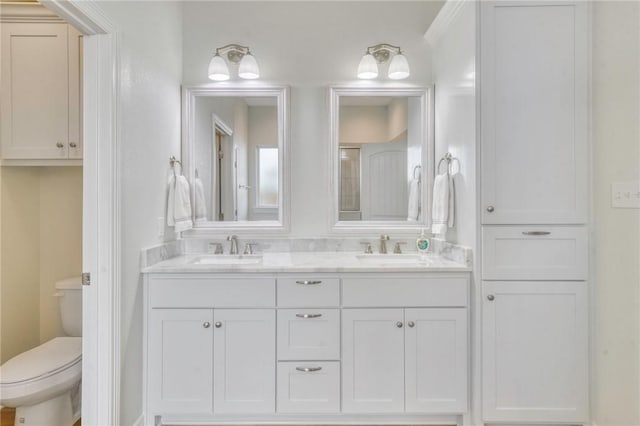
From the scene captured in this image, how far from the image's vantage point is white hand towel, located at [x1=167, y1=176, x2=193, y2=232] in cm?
210

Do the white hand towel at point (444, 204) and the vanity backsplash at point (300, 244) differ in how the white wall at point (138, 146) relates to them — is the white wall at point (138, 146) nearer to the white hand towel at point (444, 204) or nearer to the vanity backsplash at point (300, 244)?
the vanity backsplash at point (300, 244)

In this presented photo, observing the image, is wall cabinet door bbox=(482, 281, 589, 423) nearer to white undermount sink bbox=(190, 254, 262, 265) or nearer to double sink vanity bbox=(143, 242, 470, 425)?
double sink vanity bbox=(143, 242, 470, 425)

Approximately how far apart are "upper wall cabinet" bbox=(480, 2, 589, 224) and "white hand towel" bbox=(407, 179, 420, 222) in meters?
0.64

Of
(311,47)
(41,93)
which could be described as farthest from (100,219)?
(311,47)

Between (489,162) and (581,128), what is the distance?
0.48 meters

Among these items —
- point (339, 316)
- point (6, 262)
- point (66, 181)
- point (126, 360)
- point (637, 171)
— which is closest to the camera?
point (637, 171)

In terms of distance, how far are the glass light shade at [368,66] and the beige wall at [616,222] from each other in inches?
45.2

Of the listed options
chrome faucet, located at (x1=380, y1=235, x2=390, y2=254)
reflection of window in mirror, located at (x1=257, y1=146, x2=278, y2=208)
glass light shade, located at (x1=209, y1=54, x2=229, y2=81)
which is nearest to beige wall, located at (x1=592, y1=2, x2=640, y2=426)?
chrome faucet, located at (x1=380, y1=235, x2=390, y2=254)

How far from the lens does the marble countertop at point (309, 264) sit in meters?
1.78

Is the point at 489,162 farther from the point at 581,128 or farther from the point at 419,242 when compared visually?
the point at 419,242

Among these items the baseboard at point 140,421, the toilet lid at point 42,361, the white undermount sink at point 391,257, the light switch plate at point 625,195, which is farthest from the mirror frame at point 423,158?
the toilet lid at point 42,361

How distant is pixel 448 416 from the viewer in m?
1.87

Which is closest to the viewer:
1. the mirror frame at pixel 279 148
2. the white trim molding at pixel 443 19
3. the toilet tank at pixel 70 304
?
the white trim molding at pixel 443 19

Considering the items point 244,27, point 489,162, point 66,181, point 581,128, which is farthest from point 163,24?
point 581,128
